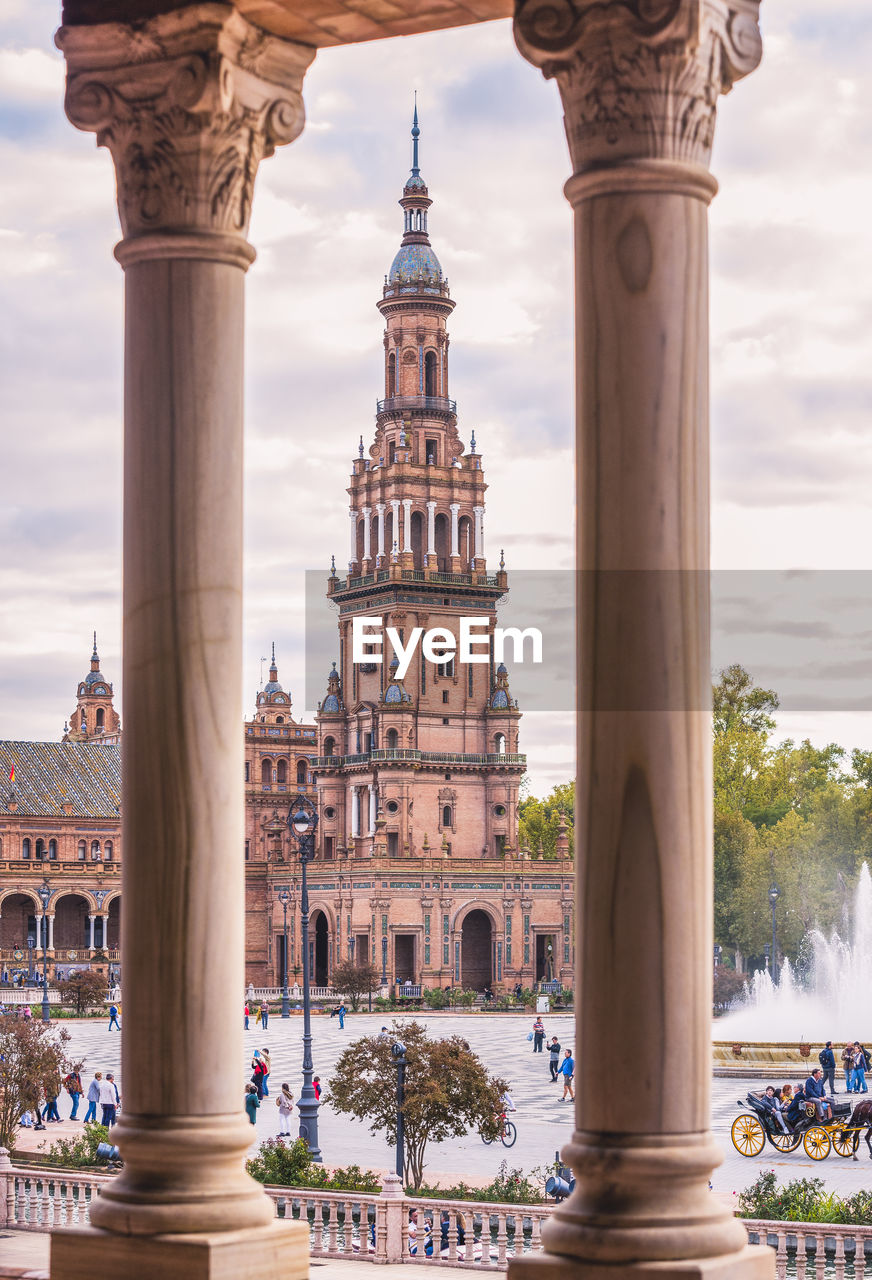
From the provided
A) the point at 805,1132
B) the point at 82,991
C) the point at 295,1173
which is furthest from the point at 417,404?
the point at 295,1173

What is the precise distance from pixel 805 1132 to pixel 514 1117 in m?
10.6

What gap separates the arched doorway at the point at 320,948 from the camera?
359 ft

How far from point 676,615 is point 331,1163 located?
2899 cm

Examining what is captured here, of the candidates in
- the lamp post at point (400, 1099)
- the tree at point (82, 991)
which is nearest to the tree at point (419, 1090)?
the lamp post at point (400, 1099)

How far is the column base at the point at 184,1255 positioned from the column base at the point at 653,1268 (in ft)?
4.20

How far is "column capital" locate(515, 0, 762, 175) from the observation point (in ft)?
25.2

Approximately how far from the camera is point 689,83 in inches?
305

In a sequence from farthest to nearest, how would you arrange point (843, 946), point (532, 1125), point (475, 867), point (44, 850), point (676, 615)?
point (44, 850) → point (475, 867) → point (843, 946) → point (532, 1125) → point (676, 615)

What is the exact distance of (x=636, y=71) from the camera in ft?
25.3

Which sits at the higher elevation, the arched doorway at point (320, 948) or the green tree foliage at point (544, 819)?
the green tree foliage at point (544, 819)

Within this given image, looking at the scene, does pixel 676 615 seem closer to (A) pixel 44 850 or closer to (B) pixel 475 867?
(B) pixel 475 867

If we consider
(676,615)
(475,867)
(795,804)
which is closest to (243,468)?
(676,615)

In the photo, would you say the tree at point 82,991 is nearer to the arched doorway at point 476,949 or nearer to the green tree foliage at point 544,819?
the arched doorway at point 476,949

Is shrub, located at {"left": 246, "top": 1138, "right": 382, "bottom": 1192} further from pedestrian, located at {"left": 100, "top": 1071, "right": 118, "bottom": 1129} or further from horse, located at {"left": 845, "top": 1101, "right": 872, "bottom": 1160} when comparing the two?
pedestrian, located at {"left": 100, "top": 1071, "right": 118, "bottom": 1129}
